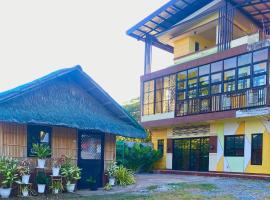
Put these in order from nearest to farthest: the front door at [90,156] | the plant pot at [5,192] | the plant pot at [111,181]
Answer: the plant pot at [5,192] < the front door at [90,156] < the plant pot at [111,181]

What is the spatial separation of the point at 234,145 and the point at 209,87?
3628 millimetres

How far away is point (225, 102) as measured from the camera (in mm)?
20609

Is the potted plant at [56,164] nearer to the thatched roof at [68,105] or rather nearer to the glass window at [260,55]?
the thatched roof at [68,105]

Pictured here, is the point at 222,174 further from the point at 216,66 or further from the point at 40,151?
the point at 40,151

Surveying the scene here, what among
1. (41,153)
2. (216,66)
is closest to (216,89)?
(216,66)

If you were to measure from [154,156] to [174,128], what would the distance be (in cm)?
234

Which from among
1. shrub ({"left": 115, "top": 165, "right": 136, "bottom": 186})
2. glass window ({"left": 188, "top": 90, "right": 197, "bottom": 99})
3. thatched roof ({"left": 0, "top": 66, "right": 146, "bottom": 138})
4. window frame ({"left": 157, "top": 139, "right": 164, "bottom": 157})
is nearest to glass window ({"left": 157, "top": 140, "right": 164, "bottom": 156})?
window frame ({"left": 157, "top": 139, "right": 164, "bottom": 157})

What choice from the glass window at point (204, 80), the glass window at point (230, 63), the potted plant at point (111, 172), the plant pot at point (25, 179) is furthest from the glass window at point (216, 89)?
the plant pot at point (25, 179)

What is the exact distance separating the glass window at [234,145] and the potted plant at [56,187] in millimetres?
11286

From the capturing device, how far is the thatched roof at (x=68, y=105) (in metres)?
11.7

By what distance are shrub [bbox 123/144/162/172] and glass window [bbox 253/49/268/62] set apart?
29.9 ft

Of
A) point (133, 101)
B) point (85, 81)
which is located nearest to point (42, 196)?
point (85, 81)

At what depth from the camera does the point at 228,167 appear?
68.8 ft

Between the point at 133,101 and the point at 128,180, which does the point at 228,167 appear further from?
the point at 133,101
